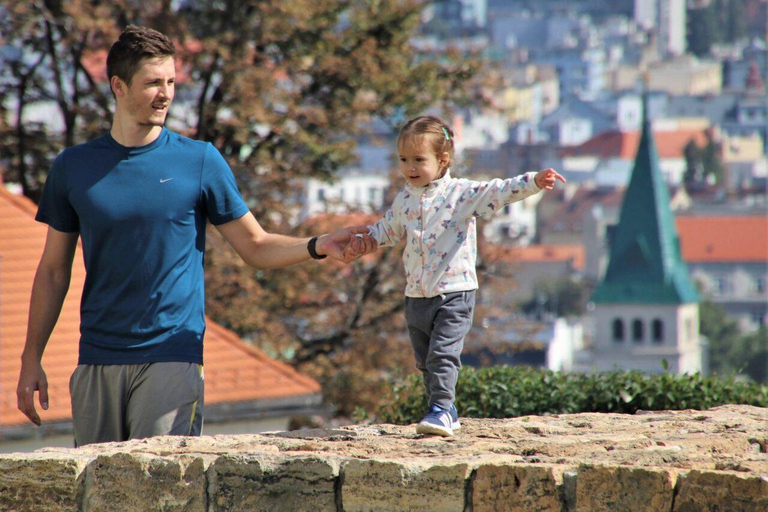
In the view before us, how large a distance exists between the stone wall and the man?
16 centimetres

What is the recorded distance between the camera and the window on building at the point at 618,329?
105438 millimetres

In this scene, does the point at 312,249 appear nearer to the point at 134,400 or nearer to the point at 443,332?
the point at 443,332

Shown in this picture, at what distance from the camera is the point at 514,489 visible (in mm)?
3568

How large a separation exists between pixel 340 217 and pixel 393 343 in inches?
88.2

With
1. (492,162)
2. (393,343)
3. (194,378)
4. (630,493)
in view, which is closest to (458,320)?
(194,378)

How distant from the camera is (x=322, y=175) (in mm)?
18438

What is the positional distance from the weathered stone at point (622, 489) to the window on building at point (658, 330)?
104m

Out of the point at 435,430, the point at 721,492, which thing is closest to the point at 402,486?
the point at 435,430

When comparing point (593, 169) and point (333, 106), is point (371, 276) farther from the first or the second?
point (593, 169)

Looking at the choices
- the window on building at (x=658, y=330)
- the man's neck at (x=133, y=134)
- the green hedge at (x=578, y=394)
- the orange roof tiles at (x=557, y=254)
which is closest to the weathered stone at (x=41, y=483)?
the man's neck at (x=133, y=134)

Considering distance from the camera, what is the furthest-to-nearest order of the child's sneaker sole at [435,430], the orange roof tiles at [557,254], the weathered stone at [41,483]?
the orange roof tiles at [557,254] → the child's sneaker sole at [435,430] → the weathered stone at [41,483]

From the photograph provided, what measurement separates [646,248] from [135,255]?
96.1 meters

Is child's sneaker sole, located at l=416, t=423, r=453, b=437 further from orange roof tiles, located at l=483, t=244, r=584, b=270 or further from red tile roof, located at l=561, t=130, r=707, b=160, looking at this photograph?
red tile roof, located at l=561, t=130, r=707, b=160

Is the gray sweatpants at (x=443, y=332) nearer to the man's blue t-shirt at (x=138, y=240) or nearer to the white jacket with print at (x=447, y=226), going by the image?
the white jacket with print at (x=447, y=226)
